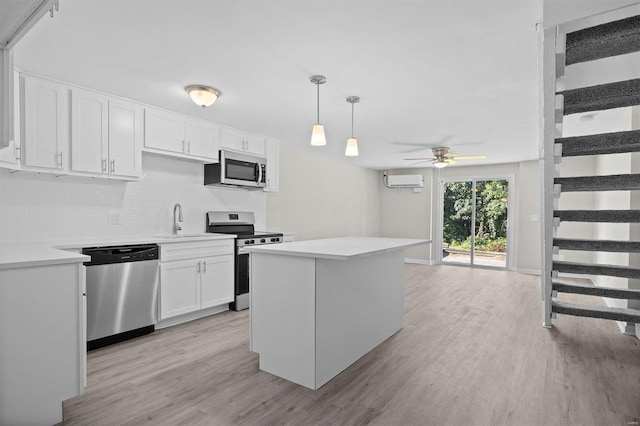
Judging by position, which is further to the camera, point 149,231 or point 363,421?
point 149,231

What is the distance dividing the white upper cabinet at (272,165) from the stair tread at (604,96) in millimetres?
3637

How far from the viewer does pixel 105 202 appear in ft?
11.6

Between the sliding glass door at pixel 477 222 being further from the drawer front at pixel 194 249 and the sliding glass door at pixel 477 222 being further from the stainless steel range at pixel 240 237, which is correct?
the drawer front at pixel 194 249

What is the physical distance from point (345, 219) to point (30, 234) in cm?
545

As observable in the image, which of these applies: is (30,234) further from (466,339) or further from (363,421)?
(466,339)

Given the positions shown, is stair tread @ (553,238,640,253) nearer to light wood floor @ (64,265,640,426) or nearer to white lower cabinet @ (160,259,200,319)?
light wood floor @ (64,265,640,426)

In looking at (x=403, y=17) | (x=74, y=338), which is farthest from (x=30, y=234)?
(x=403, y=17)

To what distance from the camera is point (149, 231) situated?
3.91 metres

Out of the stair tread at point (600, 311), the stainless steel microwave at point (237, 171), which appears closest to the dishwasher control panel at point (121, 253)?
the stainless steel microwave at point (237, 171)

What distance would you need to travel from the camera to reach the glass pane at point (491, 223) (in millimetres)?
7414

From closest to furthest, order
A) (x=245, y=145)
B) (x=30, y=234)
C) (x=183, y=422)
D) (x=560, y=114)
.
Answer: (x=183, y=422)
(x=560, y=114)
(x=30, y=234)
(x=245, y=145)

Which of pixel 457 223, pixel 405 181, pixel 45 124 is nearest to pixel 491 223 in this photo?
pixel 457 223

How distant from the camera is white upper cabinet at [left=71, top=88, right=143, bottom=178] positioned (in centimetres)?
310

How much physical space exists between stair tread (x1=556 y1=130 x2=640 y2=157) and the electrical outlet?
4.06m
